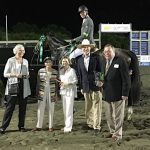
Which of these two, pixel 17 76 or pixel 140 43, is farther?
pixel 140 43

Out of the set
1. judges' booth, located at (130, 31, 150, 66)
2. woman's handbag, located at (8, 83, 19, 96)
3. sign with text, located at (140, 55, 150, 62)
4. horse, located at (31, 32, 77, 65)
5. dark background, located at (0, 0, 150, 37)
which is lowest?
woman's handbag, located at (8, 83, 19, 96)

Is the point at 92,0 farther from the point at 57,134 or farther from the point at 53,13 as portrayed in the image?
the point at 57,134

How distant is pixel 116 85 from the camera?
912cm

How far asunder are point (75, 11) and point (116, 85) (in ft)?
77.2

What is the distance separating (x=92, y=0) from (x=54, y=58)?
18535 mm

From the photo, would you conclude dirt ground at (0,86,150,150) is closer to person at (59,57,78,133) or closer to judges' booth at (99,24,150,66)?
person at (59,57,78,133)

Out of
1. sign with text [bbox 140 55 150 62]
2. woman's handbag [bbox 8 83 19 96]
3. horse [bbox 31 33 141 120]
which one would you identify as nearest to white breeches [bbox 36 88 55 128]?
woman's handbag [bbox 8 83 19 96]

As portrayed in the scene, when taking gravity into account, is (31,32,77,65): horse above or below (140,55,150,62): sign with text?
above

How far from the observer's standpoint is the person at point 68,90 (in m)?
10.2

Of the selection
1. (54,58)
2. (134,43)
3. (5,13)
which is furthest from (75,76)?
(5,13)

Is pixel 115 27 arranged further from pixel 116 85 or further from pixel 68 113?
pixel 116 85

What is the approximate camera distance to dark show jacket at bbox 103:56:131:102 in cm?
899

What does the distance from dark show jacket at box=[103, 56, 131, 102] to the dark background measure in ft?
73.0

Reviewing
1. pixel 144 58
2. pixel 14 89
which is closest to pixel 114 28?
pixel 144 58
